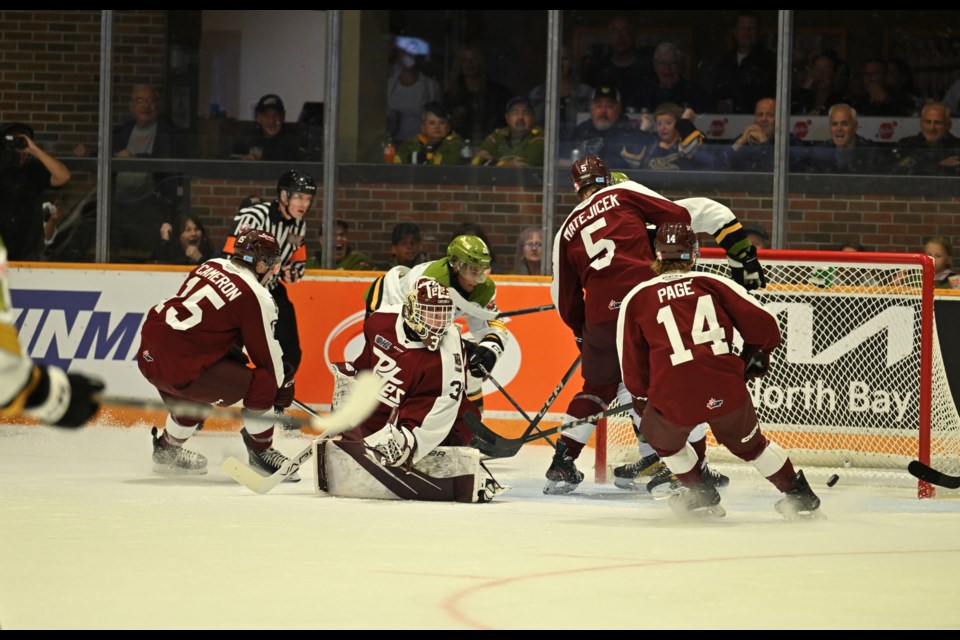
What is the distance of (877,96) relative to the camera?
25.6 feet

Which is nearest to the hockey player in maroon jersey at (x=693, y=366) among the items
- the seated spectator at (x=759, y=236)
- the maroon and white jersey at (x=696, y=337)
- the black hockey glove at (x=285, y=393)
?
the maroon and white jersey at (x=696, y=337)

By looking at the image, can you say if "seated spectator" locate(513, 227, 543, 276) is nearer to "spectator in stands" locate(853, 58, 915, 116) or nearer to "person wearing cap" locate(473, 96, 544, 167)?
"person wearing cap" locate(473, 96, 544, 167)

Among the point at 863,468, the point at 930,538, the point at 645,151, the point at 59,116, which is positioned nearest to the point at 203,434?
the point at 59,116

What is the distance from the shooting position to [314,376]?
7.68 metres

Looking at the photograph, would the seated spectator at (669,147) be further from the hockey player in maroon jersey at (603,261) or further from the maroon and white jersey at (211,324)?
the maroon and white jersey at (211,324)

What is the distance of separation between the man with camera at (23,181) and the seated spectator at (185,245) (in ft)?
2.31

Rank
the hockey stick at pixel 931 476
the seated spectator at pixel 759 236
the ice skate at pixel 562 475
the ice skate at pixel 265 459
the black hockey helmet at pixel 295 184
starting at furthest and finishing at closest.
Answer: the seated spectator at pixel 759 236 → the black hockey helmet at pixel 295 184 → the ice skate at pixel 265 459 → the ice skate at pixel 562 475 → the hockey stick at pixel 931 476

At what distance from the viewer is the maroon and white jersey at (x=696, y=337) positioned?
4742 millimetres

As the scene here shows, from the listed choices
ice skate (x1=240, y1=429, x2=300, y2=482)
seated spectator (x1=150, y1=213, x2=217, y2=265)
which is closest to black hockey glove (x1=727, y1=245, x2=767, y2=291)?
ice skate (x1=240, y1=429, x2=300, y2=482)

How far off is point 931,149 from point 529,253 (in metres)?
2.12

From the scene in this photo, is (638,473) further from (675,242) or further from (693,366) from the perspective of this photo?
(675,242)

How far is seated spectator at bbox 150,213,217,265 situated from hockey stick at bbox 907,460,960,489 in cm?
408

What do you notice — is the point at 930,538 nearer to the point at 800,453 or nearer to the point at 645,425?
the point at 645,425

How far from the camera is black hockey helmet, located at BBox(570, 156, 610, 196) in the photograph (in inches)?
229
